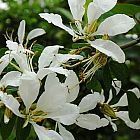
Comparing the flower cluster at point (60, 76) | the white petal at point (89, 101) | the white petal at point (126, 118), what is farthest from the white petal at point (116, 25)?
the white petal at point (126, 118)

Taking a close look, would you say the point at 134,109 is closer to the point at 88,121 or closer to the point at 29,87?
the point at 88,121

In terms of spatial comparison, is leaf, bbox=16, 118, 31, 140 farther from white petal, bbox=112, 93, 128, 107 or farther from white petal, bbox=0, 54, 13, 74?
white petal, bbox=112, 93, 128, 107

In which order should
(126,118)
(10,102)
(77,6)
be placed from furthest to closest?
(126,118)
(77,6)
(10,102)

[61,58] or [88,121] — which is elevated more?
[61,58]

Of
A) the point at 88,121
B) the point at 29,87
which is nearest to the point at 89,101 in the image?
the point at 88,121

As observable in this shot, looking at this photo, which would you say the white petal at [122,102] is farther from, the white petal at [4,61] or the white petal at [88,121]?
the white petal at [4,61]

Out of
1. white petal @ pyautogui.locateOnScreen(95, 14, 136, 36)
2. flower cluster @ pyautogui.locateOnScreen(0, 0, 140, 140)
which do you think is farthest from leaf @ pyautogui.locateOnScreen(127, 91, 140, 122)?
white petal @ pyautogui.locateOnScreen(95, 14, 136, 36)

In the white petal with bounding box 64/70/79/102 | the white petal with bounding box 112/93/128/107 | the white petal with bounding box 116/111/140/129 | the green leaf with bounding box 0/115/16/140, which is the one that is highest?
the white petal with bounding box 64/70/79/102

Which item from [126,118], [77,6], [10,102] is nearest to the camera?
Answer: [10,102]
